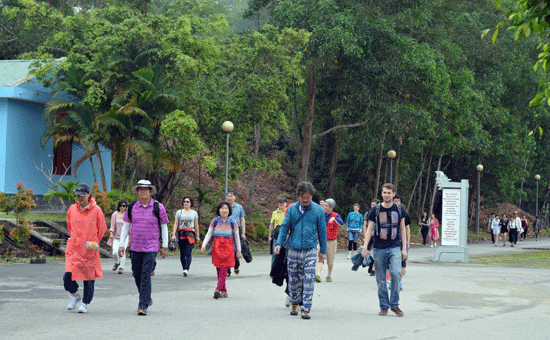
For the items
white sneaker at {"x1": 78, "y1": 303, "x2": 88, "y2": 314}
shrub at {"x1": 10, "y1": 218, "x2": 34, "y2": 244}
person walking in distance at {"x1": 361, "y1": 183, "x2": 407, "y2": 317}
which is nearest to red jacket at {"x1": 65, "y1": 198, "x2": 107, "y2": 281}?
white sneaker at {"x1": 78, "y1": 303, "x2": 88, "y2": 314}

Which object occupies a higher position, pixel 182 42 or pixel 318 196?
pixel 182 42

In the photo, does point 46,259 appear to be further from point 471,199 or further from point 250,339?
point 471,199

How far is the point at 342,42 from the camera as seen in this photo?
26.7 m

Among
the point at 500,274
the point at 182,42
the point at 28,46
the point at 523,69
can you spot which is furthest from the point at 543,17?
the point at 523,69

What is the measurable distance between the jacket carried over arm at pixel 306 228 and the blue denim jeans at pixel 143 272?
6.16 feet

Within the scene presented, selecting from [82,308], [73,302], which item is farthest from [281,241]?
[73,302]

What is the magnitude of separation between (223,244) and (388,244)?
3041 mm

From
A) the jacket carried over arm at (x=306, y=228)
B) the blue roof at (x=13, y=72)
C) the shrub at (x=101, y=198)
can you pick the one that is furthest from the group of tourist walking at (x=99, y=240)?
the blue roof at (x=13, y=72)

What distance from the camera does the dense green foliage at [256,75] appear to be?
24516 millimetres

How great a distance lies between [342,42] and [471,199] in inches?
1212

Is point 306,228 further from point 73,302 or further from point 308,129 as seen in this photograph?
point 308,129

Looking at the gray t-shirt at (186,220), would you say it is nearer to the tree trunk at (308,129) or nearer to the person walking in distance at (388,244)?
the person walking in distance at (388,244)

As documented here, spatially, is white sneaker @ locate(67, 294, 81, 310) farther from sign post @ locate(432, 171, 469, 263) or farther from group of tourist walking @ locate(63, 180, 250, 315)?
sign post @ locate(432, 171, 469, 263)

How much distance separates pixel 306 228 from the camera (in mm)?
9281
